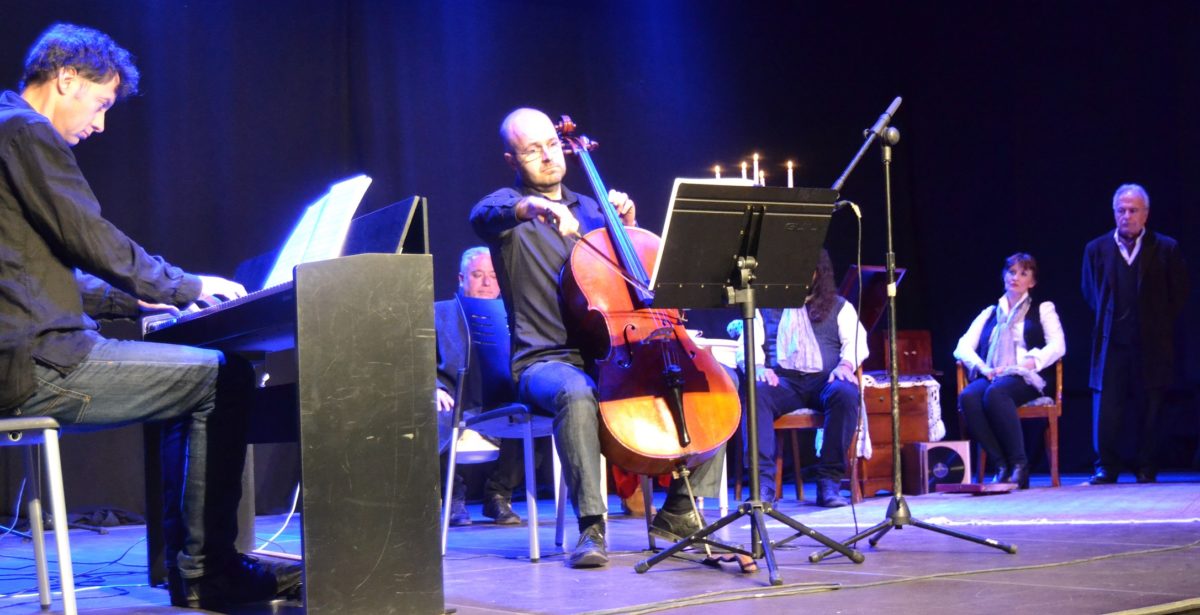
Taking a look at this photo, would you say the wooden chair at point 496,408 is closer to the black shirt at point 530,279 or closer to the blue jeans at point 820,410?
the black shirt at point 530,279

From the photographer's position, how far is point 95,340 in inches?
101

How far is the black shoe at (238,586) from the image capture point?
9.02 feet

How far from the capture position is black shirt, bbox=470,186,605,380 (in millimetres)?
3594

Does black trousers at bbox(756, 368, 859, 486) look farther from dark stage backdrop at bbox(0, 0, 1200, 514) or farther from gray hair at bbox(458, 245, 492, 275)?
gray hair at bbox(458, 245, 492, 275)

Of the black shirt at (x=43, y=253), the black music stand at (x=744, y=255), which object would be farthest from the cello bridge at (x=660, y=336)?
the black shirt at (x=43, y=253)

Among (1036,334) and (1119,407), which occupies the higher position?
(1036,334)

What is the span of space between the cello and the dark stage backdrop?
10.7 feet

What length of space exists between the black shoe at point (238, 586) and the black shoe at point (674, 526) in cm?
119

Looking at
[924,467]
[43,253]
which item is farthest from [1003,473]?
[43,253]

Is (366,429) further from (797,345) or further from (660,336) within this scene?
(797,345)

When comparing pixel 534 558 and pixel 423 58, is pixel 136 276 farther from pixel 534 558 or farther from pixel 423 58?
pixel 423 58

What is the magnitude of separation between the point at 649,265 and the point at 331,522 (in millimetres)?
1400

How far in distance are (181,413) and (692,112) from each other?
5.16 meters

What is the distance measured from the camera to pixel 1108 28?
290 inches
